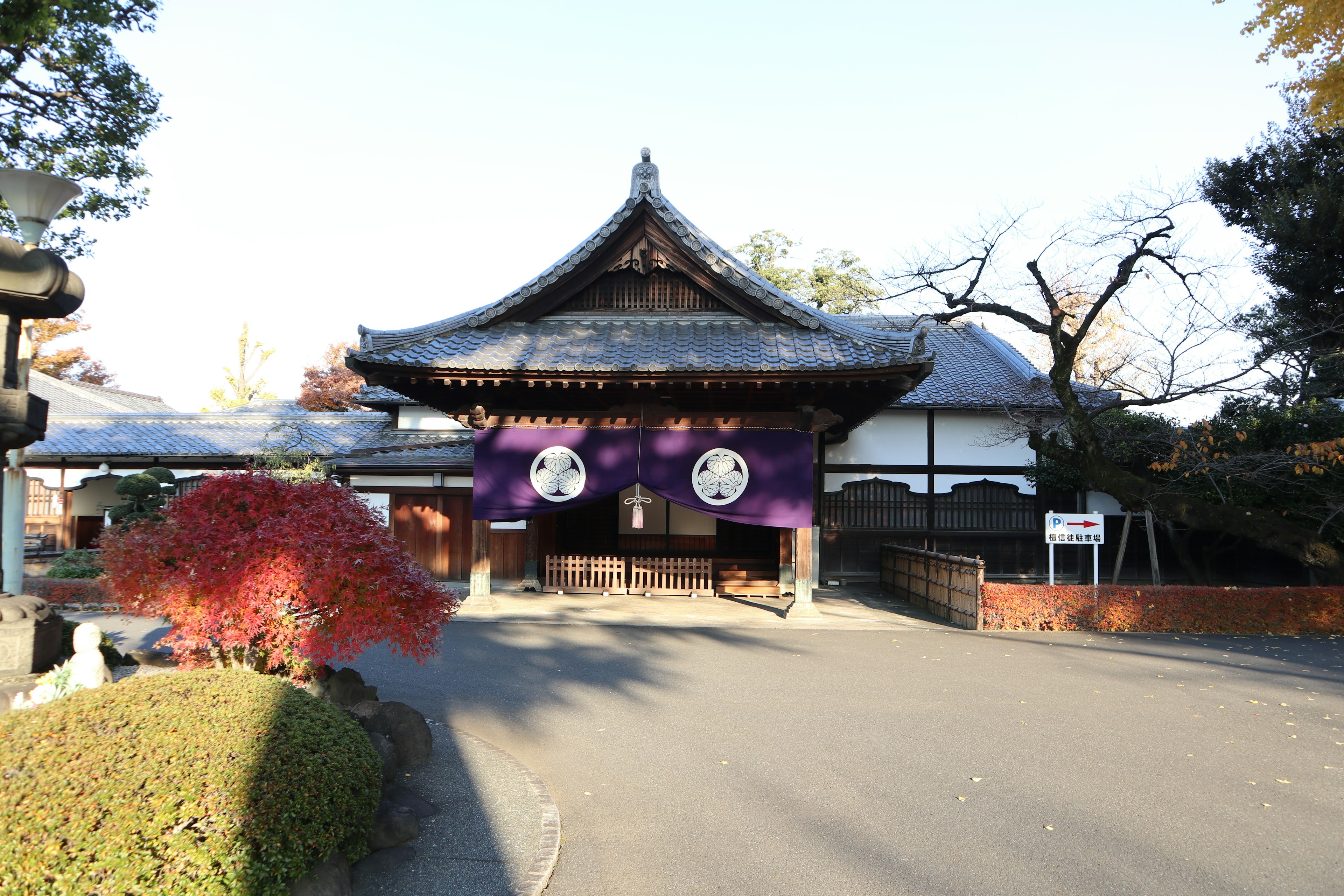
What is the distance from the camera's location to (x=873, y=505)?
17.3 m

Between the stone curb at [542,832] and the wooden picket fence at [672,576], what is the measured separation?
872 centimetres

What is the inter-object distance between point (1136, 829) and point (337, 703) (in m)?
5.73

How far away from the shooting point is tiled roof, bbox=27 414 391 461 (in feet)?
65.1

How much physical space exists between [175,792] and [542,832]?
2.03 m

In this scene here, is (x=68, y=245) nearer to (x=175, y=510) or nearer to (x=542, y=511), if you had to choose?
(x=542, y=511)

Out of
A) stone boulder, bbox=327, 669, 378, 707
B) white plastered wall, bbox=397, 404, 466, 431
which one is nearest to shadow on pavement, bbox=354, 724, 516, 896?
stone boulder, bbox=327, 669, 378, 707

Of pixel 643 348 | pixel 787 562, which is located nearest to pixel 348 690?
pixel 643 348

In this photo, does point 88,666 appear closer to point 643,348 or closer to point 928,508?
point 643,348

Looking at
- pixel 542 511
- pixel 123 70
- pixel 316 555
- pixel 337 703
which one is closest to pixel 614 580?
pixel 542 511

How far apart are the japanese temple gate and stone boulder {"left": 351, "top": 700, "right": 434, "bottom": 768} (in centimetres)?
681

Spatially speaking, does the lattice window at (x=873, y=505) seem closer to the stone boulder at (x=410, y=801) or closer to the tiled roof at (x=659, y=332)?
the tiled roof at (x=659, y=332)

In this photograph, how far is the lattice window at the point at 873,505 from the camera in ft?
56.5

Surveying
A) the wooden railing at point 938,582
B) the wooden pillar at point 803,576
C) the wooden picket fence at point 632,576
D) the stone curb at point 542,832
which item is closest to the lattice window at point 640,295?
the wooden pillar at point 803,576

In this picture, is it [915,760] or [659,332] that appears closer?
[915,760]
